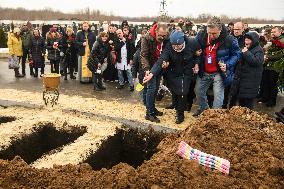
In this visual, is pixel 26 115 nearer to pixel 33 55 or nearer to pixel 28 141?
pixel 28 141

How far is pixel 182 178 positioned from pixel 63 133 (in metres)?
3.69

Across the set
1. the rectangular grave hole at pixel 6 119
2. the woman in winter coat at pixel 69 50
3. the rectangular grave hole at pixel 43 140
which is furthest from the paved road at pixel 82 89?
the rectangular grave hole at pixel 43 140

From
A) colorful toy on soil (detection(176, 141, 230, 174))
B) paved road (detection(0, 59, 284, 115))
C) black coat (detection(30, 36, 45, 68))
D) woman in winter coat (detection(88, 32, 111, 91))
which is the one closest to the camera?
colorful toy on soil (detection(176, 141, 230, 174))

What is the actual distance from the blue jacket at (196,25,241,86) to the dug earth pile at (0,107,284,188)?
234cm

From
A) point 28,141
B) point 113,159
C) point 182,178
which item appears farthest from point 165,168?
point 28,141

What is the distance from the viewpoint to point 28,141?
671 cm

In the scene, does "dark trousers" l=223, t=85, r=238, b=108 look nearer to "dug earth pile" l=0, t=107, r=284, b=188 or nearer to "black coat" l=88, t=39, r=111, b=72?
"dug earth pile" l=0, t=107, r=284, b=188

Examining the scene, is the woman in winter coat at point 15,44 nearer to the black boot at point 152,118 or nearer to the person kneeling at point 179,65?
the black boot at point 152,118

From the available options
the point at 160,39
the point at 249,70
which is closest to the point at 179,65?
the point at 160,39

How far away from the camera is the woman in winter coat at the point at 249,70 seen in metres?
7.49

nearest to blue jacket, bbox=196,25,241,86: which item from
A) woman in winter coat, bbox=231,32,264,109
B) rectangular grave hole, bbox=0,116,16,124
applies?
woman in winter coat, bbox=231,32,264,109

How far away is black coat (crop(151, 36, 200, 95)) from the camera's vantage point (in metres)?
7.46

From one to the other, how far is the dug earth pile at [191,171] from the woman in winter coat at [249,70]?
2.55 metres

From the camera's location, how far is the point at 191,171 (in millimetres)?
4105
